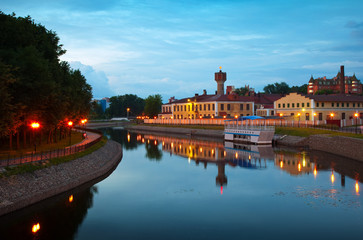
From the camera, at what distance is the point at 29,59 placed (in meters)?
30.3

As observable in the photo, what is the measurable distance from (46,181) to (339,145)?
36.6 m

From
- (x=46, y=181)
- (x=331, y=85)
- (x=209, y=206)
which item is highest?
(x=331, y=85)

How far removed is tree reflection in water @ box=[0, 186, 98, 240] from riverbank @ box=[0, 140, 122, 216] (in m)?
0.51

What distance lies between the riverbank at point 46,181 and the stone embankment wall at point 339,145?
94.5 ft

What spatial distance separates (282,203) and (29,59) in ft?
78.0

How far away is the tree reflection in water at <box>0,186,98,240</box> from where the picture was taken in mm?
18969

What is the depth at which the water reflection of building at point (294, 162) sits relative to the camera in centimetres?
3652

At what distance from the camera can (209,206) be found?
24406 mm

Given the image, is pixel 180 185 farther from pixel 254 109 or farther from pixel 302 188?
pixel 254 109

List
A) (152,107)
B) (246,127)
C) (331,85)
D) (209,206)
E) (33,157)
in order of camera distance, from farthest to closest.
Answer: (331,85) < (152,107) < (246,127) < (33,157) < (209,206)

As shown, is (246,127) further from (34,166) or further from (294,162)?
(34,166)

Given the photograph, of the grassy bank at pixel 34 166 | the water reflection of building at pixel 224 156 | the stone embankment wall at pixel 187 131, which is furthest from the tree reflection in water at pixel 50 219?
the stone embankment wall at pixel 187 131

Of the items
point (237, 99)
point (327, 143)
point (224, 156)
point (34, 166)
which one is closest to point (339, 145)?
point (327, 143)

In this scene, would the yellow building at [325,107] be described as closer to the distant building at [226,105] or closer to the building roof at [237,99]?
the distant building at [226,105]
